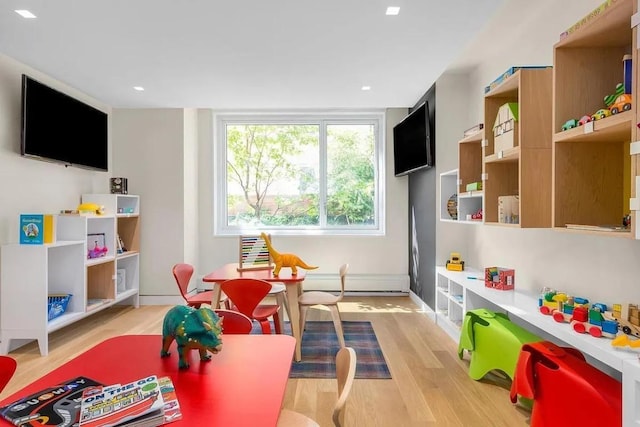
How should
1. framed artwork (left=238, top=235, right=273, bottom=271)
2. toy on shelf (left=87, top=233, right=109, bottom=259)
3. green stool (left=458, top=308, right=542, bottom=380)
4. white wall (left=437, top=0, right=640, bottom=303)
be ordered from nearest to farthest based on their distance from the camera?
white wall (left=437, top=0, right=640, bottom=303), green stool (left=458, top=308, right=542, bottom=380), framed artwork (left=238, top=235, right=273, bottom=271), toy on shelf (left=87, top=233, right=109, bottom=259)

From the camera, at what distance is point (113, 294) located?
4312 millimetres

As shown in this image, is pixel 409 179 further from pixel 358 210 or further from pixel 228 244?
pixel 228 244

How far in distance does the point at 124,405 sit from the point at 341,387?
2.25ft

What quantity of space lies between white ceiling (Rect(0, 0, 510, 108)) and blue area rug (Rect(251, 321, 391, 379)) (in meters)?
2.42

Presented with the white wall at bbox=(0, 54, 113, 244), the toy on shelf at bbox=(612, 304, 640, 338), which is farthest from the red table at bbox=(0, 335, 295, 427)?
the white wall at bbox=(0, 54, 113, 244)

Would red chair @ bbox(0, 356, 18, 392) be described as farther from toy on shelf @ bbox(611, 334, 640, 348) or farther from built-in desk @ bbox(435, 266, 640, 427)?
toy on shelf @ bbox(611, 334, 640, 348)

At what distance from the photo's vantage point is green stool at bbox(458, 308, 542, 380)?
2.45 metres

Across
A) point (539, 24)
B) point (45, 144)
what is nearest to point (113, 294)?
point (45, 144)

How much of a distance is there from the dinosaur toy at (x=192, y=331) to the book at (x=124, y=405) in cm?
17

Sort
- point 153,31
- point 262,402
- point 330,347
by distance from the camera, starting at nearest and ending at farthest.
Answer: point 262,402
point 153,31
point 330,347

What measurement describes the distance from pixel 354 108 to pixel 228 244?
2578 mm

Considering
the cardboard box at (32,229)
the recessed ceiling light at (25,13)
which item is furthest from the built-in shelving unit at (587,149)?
the cardboard box at (32,229)

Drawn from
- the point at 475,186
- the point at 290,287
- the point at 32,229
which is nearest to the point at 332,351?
the point at 290,287

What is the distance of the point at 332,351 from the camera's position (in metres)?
3.36
